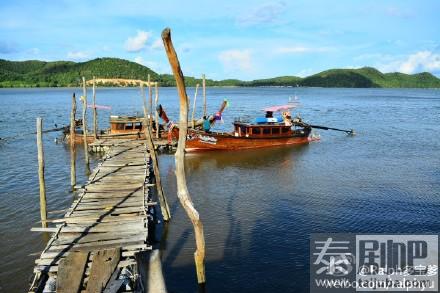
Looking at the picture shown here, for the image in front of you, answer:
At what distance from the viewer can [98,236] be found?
12.4 metres

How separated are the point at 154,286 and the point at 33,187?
53.1ft

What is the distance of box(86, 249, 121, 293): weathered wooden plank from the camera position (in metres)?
9.41

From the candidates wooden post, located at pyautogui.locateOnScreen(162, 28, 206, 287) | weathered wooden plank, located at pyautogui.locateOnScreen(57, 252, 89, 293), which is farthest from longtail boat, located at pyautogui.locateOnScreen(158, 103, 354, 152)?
weathered wooden plank, located at pyautogui.locateOnScreen(57, 252, 89, 293)

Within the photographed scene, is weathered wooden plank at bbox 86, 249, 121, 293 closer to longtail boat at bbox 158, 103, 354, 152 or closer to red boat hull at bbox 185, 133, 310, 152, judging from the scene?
longtail boat at bbox 158, 103, 354, 152

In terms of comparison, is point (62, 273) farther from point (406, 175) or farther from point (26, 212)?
point (406, 175)

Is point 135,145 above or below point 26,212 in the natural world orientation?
above

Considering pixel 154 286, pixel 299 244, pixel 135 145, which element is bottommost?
pixel 299 244

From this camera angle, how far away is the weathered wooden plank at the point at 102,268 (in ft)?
30.9

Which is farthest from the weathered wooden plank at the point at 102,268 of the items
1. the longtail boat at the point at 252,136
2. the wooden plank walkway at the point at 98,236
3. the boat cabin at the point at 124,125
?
the boat cabin at the point at 124,125

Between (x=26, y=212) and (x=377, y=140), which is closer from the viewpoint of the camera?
(x=26, y=212)

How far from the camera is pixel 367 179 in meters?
26.0

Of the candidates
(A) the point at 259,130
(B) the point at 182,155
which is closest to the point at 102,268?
(B) the point at 182,155

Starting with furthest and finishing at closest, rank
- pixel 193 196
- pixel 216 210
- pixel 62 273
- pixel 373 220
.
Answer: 1. pixel 193 196
2. pixel 216 210
3. pixel 373 220
4. pixel 62 273

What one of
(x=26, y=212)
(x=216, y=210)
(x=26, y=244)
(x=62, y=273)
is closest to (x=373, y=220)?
(x=216, y=210)
